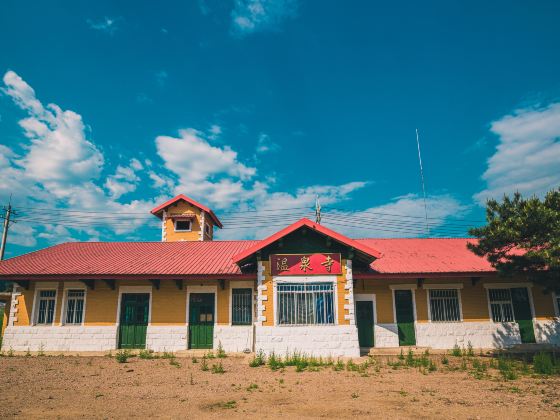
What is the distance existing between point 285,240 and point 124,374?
6.48m

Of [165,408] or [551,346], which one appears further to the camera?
[551,346]

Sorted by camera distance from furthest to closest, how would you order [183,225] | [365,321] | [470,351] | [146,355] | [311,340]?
[183,225] < [365,321] < [470,351] < [146,355] < [311,340]

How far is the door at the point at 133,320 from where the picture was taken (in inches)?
574

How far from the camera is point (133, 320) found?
1483cm

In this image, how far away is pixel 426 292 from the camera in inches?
602

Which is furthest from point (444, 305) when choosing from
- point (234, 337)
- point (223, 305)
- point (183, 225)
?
point (183, 225)

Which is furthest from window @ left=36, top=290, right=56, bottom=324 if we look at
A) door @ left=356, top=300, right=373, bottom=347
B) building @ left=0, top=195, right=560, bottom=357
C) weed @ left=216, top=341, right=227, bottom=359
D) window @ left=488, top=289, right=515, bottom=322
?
window @ left=488, top=289, right=515, bottom=322

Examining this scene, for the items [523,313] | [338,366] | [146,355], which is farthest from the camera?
[523,313]

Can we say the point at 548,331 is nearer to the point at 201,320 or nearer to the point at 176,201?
the point at 201,320

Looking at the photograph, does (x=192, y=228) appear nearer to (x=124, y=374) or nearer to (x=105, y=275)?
(x=105, y=275)

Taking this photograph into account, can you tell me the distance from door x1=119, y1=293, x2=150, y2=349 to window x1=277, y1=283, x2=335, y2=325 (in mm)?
5802

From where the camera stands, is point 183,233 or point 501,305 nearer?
point 501,305

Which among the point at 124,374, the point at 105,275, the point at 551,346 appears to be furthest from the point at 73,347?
the point at 551,346

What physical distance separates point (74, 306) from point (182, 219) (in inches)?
325
